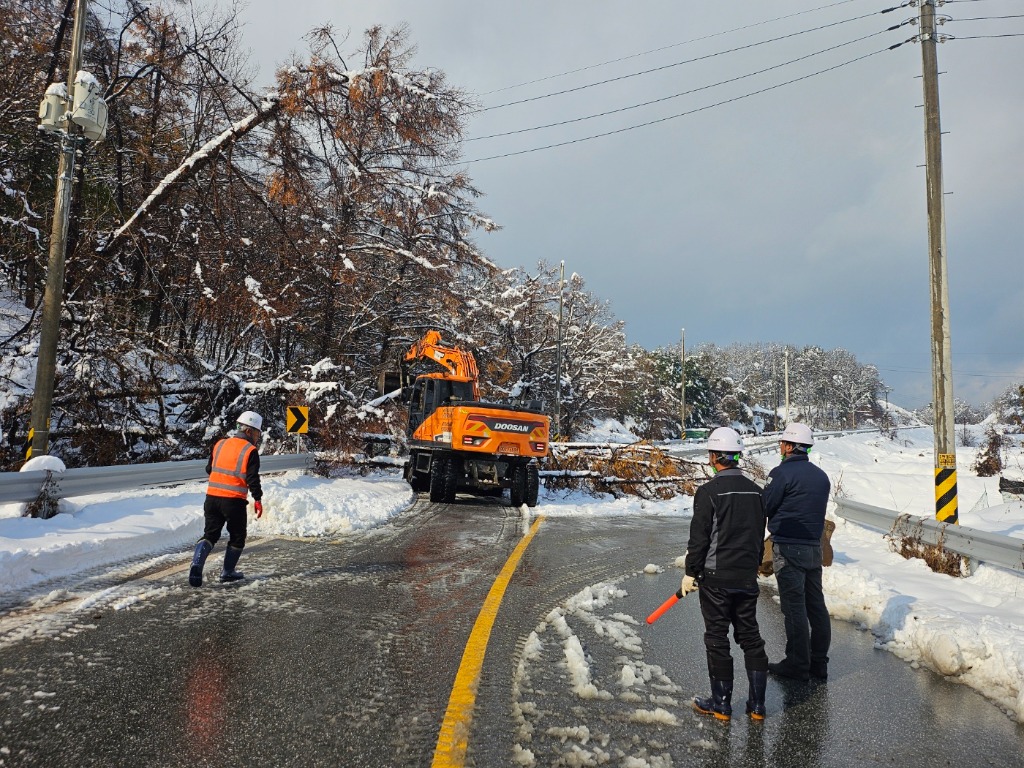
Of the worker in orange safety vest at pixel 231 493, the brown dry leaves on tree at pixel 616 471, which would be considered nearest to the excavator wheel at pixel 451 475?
the brown dry leaves on tree at pixel 616 471

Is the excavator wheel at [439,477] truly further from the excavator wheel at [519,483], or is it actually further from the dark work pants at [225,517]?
the dark work pants at [225,517]

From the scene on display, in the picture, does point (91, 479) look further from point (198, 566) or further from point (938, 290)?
point (938, 290)

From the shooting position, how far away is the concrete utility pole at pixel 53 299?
862cm

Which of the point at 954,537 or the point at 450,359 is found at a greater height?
the point at 450,359

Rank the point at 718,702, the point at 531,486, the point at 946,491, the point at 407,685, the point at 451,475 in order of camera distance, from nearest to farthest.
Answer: the point at 718,702 → the point at 407,685 → the point at 946,491 → the point at 451,475 → the point at 531,486

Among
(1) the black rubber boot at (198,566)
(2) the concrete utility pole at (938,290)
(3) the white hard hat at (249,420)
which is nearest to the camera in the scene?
(1) the black rubber boot at (198,566)

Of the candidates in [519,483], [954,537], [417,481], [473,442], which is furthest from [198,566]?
[417,481]

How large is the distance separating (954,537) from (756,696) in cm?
498

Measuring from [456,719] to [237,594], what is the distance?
3316 mm

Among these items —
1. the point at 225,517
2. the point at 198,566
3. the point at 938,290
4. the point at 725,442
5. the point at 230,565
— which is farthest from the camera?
the point at 938,290

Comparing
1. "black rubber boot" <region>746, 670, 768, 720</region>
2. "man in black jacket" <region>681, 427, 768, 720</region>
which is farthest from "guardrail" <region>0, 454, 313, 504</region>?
"black rubber boot" <region>746, 670, 768, 720</region>

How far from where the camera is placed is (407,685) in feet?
12.6

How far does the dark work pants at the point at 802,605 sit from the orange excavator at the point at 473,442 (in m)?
9.08

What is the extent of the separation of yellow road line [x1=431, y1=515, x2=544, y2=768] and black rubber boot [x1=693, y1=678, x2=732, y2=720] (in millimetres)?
1378
